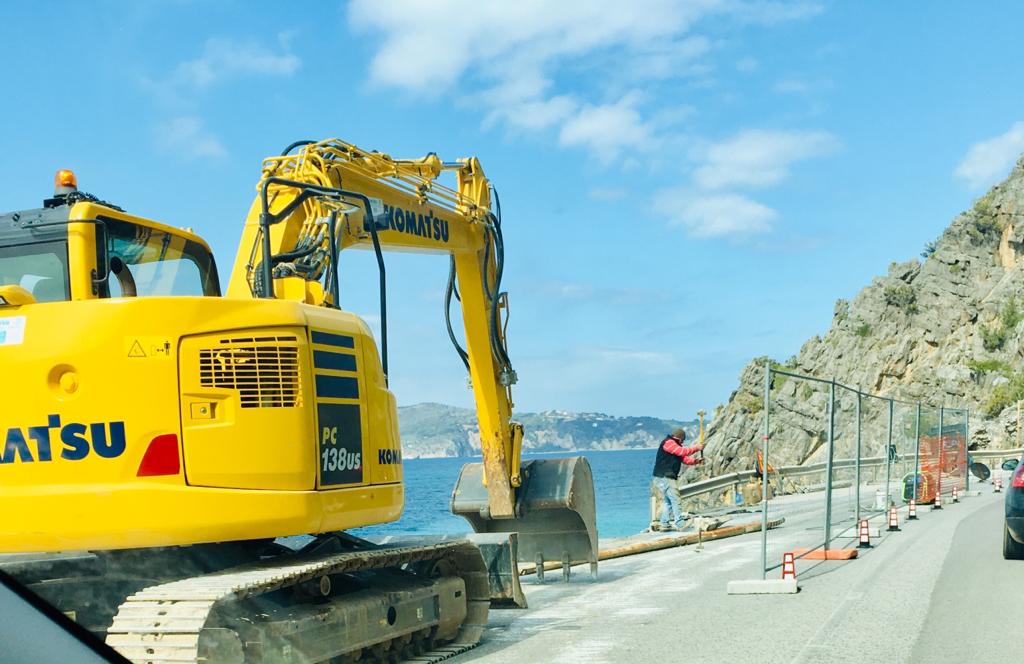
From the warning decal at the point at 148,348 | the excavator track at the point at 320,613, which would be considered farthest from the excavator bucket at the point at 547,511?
the warning decal at the point at 148,348

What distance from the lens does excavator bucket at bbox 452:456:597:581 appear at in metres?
12.9

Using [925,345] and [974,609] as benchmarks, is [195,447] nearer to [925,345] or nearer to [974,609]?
[974,609]

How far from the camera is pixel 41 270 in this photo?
22.4ft

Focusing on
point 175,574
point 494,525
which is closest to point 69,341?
point 175,574

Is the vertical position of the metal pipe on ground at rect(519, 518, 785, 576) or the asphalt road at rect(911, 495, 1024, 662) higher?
the asphalt road at rect(911, 495, 1024, 662)

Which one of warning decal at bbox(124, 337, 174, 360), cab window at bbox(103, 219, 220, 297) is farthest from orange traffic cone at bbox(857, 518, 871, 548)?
warning decal at bbox(124, 337, 174, 360)

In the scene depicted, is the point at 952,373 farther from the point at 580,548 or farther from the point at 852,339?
the point at 580,548

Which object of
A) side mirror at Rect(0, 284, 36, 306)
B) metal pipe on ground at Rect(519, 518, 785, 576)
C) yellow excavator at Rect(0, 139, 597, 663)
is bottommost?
metal pipe on ground at Rect(519, 518, 785, 576)

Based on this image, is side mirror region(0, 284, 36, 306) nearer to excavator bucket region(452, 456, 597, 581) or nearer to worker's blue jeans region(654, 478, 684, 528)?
excavator bucket region(452, 456, 597, 581)

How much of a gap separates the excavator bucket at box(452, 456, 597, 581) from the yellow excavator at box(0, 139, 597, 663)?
419 cm

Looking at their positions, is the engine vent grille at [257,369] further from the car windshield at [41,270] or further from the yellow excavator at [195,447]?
the car windshield at [41,270]

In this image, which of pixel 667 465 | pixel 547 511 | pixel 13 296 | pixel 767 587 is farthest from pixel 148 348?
pixel 667 465

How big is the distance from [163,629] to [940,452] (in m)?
22.1

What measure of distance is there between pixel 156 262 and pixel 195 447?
A: 1.64m
